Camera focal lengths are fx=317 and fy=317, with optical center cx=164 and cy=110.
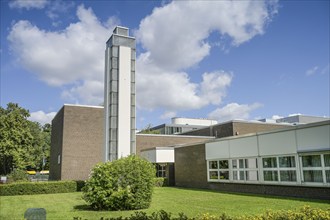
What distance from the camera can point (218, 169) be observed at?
2402 centimetres

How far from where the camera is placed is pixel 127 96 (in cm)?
2520

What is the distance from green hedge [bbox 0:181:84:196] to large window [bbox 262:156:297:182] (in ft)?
50.3

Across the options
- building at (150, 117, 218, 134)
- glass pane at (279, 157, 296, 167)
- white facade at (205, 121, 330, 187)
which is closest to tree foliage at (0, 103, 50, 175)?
building at (150, 117, 218, 134)

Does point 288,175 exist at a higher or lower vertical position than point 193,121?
lower

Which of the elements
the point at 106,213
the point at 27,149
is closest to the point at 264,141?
the point at 106,213

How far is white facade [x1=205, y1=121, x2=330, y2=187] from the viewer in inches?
642

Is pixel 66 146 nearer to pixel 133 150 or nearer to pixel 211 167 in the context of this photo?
pixel 133 150

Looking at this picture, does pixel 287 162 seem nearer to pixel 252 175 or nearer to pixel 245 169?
pixel 252 175

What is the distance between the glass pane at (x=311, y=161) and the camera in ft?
54.2

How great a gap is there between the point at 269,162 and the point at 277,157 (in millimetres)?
734

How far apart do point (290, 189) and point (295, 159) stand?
68.7 inches

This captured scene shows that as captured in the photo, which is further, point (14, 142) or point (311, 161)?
point (14, 142)

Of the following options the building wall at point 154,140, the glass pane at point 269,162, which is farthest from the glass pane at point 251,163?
the building wall at point 154,140

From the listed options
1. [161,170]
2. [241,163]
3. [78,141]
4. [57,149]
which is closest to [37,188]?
[78,141]
